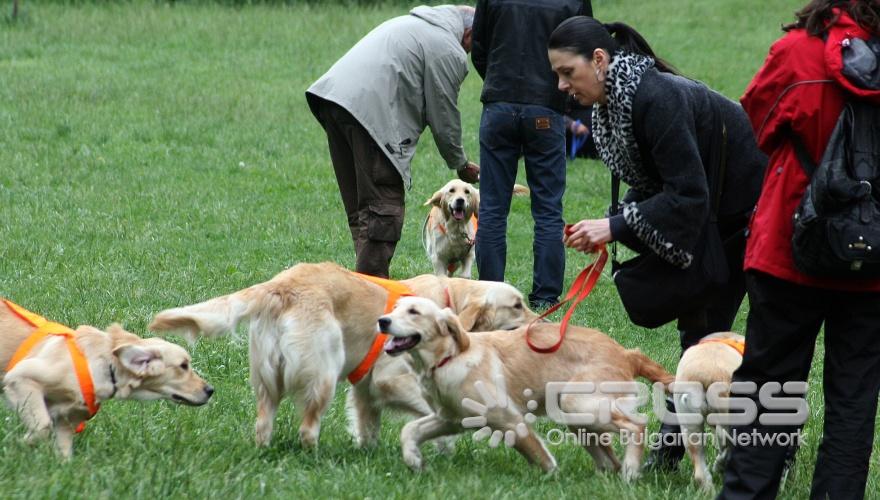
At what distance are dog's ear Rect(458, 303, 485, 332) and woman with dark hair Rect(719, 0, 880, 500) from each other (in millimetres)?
1962

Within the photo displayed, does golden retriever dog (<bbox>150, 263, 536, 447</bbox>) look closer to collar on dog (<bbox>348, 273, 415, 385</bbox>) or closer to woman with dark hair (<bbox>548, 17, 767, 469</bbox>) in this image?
collar on dog (<bbox>348, 273, 415, 385</bbox>)

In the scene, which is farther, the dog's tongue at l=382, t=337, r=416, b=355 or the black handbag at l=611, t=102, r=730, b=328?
the dog's tongue at l=382, t=337, r=416, b=355

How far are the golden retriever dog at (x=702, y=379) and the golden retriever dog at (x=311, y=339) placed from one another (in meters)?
1.26

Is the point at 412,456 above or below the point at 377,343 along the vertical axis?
below

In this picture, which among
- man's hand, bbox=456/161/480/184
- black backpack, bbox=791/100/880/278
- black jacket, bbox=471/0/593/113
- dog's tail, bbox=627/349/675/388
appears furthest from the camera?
black jacket, bbox=471/0/593/113

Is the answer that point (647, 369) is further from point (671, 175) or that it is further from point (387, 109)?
point (387, 109)

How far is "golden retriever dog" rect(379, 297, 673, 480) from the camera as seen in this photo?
5176 mm

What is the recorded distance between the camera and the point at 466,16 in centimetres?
832

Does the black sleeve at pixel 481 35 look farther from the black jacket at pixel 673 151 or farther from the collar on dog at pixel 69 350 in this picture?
the collar on dog at pixel 69 350

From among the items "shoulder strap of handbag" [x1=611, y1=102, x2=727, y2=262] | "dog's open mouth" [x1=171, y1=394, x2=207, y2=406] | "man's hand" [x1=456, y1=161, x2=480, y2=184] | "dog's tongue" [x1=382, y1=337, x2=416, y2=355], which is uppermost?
"shoulder strap of handbag" [x1=611, y1=102, x2=727, y2=262]

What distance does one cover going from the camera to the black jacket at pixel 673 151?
4695 millimetres

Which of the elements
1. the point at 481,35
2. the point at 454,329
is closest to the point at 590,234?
the point at 454,329

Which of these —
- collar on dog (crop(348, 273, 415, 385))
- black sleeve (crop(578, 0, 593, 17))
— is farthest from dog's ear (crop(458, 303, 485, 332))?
black sleeve (crop(578, 0, 593, 17))

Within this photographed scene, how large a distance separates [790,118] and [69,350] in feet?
10.2
